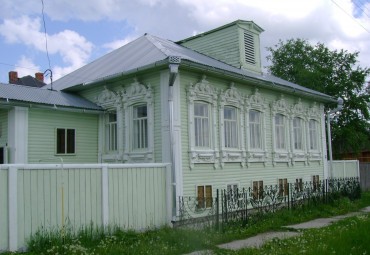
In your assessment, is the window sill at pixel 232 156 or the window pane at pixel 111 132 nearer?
the window sill at pixel 232 156

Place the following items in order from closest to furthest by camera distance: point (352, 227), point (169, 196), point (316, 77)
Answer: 1. point (352, 227)
2. point (169, 196)
3. point (316, 77)

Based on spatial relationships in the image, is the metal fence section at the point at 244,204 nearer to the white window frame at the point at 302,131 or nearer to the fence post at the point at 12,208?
the white window frame at the point at 302,131

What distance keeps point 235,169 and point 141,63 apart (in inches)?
188

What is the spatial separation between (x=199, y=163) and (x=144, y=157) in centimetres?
167

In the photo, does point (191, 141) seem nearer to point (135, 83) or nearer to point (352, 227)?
point (135, 83)

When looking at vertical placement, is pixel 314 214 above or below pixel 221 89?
below

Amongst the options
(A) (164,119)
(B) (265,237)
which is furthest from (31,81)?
(B) (265,237)

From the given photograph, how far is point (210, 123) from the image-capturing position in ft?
40.0

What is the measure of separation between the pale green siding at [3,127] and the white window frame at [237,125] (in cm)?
666

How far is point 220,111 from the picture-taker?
12547 mm

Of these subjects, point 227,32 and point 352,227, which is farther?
point 227,32

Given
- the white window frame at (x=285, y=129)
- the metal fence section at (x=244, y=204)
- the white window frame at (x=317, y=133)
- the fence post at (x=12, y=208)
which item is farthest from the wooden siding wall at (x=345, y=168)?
the fence post at (x=12, y=208)

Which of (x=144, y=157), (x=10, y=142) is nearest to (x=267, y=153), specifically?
(x=144, y=157)

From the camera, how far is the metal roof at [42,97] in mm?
11117
